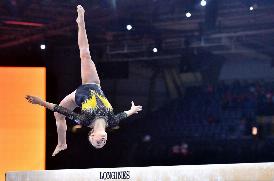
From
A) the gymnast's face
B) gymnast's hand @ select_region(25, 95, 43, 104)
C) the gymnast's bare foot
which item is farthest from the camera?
the gymnast's bare foot

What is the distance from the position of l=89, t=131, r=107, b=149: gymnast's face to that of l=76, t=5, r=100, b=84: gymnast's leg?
51 cm

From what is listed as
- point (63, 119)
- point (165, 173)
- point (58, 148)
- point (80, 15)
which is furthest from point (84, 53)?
point (165, 173)

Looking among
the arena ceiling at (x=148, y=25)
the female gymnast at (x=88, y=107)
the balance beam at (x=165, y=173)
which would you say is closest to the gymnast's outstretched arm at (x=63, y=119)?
the female gymnast at (x=88, y=107)

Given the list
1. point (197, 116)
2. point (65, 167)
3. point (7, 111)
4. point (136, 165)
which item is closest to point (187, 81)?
point (197, 116)

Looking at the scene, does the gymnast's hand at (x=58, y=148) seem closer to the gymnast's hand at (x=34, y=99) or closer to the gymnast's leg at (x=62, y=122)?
the gymnast's leg at (x=62, y=122)

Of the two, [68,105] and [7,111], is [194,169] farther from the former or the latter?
[7,111]

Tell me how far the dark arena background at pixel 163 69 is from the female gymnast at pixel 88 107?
6 cm

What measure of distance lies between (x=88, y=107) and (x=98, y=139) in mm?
339

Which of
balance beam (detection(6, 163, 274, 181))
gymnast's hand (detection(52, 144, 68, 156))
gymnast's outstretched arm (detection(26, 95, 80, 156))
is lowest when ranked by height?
balance beam (detection(6, 163, 274, 181))

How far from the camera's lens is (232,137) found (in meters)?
4.57

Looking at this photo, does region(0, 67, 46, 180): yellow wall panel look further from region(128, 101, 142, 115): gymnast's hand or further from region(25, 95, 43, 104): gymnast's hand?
region(128, 101, 142, 115): gymnast's hand

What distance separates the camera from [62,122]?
167 inches

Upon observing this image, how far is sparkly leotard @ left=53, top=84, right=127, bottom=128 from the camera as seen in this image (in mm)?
4102

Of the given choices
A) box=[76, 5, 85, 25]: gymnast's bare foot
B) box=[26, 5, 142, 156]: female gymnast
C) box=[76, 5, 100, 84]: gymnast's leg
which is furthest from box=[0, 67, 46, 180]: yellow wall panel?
box=[76, 5, 85, 25]: gymnast's bare foot
